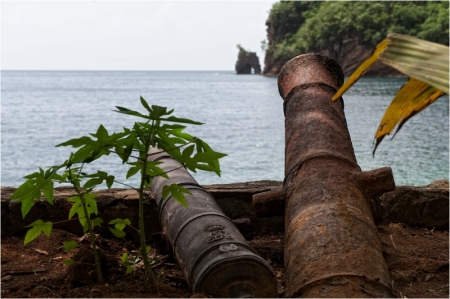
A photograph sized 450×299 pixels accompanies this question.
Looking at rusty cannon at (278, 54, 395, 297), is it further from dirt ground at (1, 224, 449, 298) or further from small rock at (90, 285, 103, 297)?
small rock at (90, 285, 103, 297)

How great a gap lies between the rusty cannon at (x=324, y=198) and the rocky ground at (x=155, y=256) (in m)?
0.51

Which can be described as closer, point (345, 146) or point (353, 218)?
point (353, 218)

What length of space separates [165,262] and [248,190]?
1450mm

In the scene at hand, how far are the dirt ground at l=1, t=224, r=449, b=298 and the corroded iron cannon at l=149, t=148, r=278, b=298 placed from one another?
0.13 m

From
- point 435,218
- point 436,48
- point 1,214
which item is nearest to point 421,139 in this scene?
point 435,218

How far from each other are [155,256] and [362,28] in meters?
79.3

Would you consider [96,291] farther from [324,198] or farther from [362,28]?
[362,28]

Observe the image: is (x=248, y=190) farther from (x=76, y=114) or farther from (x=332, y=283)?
(x=76, y=114)

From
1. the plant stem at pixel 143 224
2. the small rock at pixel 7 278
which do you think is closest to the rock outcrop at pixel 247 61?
the small rock at pixel 7 278

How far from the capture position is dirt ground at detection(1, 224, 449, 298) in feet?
10.2

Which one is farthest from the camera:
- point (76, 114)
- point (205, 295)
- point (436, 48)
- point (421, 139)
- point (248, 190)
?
point (76, 114)

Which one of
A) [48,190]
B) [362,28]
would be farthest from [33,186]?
[362,28]

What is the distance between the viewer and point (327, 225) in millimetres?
2703

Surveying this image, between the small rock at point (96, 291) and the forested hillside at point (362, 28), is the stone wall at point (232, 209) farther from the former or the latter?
the forested hillside at point (362, 28)
